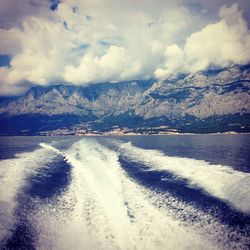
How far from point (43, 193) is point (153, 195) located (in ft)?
54.4

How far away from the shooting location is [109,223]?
3003 cm

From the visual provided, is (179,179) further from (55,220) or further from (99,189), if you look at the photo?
(55,220)

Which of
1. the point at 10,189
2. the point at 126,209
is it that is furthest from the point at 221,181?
the point at 10,189

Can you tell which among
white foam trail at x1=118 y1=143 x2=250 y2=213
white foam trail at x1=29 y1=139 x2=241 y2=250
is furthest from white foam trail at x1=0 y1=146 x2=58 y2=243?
white foam trail at x1=118 y1=143 x2=250 y2=213

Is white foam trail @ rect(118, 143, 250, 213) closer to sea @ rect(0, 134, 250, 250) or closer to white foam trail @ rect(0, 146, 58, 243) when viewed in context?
sea @ rect(0, 134, 250, 250)

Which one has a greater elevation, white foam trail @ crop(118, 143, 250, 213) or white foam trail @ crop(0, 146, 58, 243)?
white foam trail @ crop(0, 146, 58, 243)

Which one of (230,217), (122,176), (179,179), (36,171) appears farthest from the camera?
(36,171)

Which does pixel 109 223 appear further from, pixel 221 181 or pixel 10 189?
pixel 221 181

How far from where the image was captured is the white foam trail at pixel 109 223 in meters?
25.2

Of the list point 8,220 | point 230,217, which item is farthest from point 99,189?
point 230,217

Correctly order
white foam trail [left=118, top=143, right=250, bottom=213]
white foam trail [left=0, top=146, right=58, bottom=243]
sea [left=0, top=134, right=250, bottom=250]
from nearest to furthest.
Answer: sea [left=0, top=134, right=250, bottom=250], white foam trail [left=0, top=146, right=58, bottom=243], white foam trail [left=118, top=143, right=250, bottom=213]

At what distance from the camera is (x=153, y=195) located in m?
40.7

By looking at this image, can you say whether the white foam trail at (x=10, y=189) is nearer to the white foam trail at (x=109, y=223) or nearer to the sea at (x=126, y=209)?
the sea at (x=126, y=209)

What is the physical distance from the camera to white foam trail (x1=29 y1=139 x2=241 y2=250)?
25188 millimetres
